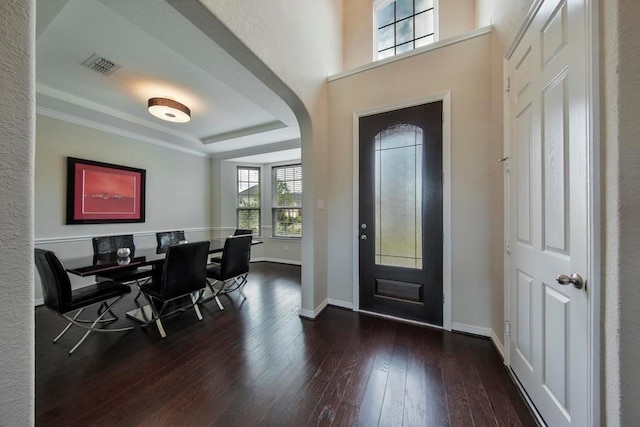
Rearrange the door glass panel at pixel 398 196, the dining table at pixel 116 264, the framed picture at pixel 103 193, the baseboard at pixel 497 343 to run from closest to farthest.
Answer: the baseboard at pixel 497 343
the dining table at pixel 116 264
the door glass panel at pixel 398 196
the framed picture at pixel 103 193

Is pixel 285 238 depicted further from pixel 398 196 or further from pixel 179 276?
pixel 398 196

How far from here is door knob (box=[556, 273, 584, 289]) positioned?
3.26 feet

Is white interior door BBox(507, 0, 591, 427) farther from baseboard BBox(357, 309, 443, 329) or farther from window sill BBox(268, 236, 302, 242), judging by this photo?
window sill BBox(268, 236, 302, 242)

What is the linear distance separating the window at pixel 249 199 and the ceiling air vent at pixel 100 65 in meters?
3.23

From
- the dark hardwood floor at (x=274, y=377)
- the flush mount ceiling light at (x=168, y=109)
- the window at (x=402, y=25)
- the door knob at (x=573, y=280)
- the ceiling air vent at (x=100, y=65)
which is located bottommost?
the dark hardwood floor at (x=274, y=377)

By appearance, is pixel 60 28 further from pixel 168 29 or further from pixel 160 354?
pixel 160 354

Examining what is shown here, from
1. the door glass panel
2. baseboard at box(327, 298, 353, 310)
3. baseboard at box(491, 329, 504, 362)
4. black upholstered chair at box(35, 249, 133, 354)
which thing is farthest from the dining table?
baseboard at box(491, 329, 504, 362)

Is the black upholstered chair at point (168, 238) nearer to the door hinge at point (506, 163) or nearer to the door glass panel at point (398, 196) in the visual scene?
the door glass panel at point (398, 196)

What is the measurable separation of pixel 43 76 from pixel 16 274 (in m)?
3.54

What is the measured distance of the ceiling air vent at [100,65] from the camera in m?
2.31

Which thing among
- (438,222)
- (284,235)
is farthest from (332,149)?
(284,235)

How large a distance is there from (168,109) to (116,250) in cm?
197

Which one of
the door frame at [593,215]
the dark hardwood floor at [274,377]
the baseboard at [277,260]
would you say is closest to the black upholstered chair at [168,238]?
Answer: the dark hardwood floor at [274,377]

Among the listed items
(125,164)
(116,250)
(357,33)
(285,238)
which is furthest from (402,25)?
(116,250)
